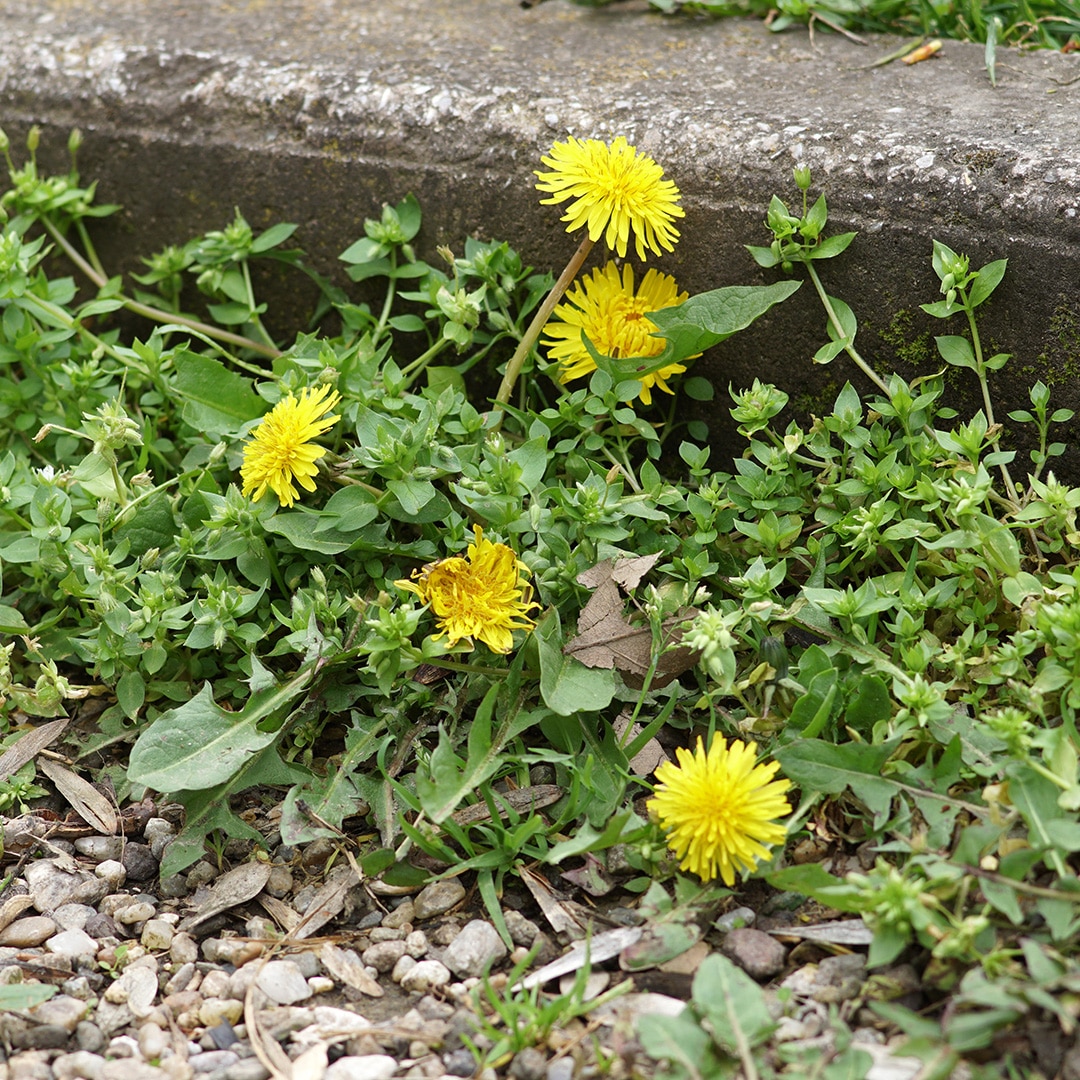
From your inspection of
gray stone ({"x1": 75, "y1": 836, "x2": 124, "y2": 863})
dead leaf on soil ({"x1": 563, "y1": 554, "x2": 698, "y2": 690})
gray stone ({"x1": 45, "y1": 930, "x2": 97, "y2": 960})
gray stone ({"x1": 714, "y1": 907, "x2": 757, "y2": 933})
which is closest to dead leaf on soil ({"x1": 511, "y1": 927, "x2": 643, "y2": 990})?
gray stone ({"x1": 714, "y1": 907, "x2": 757, "y2": 933})

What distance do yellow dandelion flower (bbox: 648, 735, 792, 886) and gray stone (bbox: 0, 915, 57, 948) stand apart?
3.71 ft

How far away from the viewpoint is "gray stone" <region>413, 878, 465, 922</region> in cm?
200

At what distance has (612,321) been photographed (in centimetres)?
251

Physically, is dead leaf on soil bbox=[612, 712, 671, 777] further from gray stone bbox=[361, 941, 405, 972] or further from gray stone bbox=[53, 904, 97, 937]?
gray stone bbox=[53, 904, 97, 937]

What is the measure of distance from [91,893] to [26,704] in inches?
19.1

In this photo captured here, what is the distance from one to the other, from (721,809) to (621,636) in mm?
487

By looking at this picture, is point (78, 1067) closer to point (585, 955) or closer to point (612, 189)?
point (585, 955)

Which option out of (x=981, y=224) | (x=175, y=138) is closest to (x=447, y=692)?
(x=981, y=224)

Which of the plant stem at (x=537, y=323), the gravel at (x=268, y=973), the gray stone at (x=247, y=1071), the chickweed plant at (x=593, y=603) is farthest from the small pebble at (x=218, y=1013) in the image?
the plant stem at (x=537, y=323)

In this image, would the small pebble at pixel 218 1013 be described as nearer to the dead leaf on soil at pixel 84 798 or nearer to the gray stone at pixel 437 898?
the gray stone at pixel 437 898

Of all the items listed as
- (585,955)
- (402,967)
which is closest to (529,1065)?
(585,955)

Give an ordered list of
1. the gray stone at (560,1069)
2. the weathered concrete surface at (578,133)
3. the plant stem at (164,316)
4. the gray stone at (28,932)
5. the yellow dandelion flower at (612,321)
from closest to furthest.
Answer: the gray stone at (560,1069) < the gray stone at (28,932) < the weathered concrete surface at (578,133) < the yellow dandelion flower at (612,321) < the plant stem at (164,316)

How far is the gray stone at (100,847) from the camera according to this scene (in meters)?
2.19

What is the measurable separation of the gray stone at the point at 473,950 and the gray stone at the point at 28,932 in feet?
2.42
